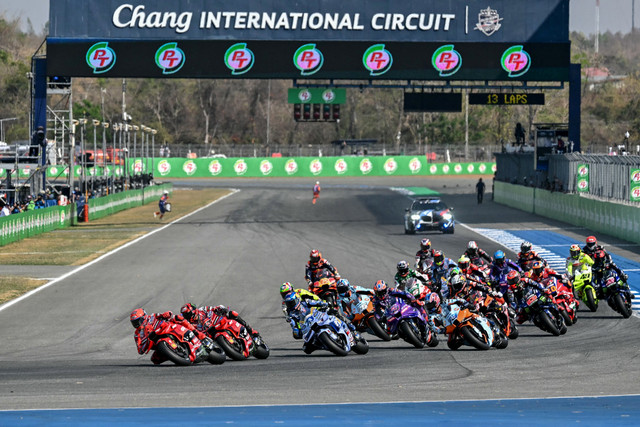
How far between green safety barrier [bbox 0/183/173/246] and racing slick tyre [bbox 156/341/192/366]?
82.0 ft

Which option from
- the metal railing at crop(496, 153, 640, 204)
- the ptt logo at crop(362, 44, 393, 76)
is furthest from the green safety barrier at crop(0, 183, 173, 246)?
the metal railing at crop(496, 153, 640, 204)

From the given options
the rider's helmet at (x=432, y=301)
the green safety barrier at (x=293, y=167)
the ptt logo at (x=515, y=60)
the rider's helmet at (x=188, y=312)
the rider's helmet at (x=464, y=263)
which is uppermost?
the ptt logo at (x=515, y=60)

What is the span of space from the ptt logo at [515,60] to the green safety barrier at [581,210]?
619cm

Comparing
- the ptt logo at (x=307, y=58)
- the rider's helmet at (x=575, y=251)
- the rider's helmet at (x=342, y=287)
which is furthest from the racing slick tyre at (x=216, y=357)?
the ptt logo at (x=307, y=58)

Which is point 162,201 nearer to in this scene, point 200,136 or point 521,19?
point 521,19

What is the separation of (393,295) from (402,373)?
300 centimetres

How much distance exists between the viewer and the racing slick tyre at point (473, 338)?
17328mm

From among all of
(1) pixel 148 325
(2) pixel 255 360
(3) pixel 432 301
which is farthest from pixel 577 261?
(1) pixel 148 325

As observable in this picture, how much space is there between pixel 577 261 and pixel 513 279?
2.70m

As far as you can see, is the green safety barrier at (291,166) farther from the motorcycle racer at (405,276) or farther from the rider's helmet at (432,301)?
the rider's helmet at (432,301)

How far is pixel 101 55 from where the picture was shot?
4294cm

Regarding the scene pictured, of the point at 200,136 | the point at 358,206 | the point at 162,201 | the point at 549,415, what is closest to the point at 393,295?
the point at 549,415

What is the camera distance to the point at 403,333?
17.8 meters

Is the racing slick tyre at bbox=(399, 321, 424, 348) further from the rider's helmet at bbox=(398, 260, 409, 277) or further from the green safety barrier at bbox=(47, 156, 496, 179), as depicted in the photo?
the green safety barrier at bbox=(47, 156, 496, 179)
